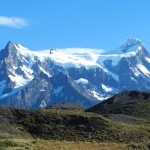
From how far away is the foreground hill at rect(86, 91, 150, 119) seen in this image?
450 feet

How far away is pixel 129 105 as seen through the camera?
151 meters

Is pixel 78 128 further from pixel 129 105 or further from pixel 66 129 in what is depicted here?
pixel 129 105

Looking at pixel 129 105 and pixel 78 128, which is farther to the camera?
pixel 129 105

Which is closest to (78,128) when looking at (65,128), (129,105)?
(65,128)

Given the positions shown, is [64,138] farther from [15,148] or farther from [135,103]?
[135,103]

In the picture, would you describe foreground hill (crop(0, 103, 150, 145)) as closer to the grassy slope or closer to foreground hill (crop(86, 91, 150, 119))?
the grassy slope

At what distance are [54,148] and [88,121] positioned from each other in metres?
35.7

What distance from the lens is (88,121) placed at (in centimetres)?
9356

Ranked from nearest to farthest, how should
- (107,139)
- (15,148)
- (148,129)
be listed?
(15,148) → (107,139) → (148,129)

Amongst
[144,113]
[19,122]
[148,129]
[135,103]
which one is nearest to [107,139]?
[148,129]

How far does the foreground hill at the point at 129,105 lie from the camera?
450ft

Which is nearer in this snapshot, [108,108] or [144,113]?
[144,113]

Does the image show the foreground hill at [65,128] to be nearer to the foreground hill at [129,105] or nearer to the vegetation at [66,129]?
the vegetation at [66,129]

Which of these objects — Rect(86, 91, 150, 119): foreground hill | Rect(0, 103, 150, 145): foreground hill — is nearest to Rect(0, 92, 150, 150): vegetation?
Rect(0, 103, 150, 145): foreground hill
